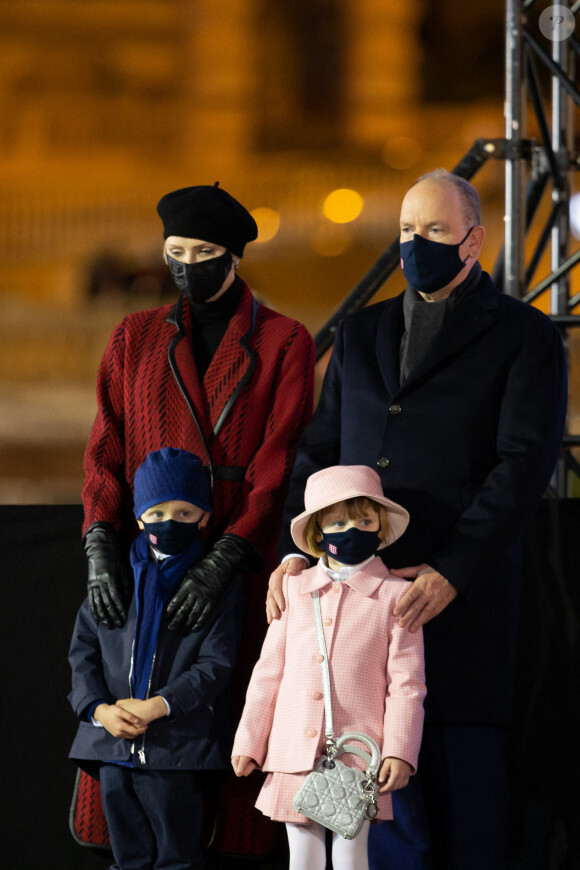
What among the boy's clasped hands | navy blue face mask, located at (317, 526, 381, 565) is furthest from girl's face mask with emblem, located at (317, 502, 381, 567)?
the boy's clasped hands

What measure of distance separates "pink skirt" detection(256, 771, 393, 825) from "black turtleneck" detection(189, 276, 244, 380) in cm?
97

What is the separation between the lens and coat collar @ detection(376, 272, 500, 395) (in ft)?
8.28

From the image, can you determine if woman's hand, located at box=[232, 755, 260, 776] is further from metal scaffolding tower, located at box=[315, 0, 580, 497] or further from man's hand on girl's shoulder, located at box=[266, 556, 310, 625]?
metal scaffolding tower, located at box=[315, 0, 580, 497]

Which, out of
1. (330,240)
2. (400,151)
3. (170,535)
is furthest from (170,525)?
(400,151)

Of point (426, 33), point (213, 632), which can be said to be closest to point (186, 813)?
point (213, 632)

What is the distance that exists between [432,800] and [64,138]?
3.18 m

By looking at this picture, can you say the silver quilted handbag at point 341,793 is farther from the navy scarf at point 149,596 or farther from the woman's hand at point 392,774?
the navy scarf at point 149,596

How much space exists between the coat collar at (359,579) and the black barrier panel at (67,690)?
2.19ft

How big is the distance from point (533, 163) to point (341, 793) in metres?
2.50

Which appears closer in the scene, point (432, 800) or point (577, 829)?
point (432, 800)

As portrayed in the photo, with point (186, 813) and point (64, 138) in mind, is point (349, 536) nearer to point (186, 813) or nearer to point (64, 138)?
point (186, 813)

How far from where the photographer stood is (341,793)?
2.29m

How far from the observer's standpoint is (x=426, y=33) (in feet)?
15.4

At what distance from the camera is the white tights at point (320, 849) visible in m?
→ 2.35
